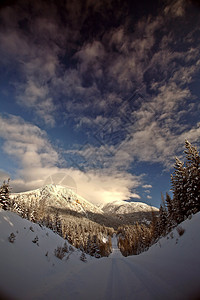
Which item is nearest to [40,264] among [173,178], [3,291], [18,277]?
[18,277]

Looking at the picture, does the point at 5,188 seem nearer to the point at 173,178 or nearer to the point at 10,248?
the point at 10,248

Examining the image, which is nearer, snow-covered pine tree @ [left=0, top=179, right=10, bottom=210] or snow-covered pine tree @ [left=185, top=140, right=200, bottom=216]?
snow-covered pine tree @ [left=185, top=140, right=200, bottom=216]

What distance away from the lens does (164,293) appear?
13.3 feet

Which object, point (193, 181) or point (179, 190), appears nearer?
point (193, 181)

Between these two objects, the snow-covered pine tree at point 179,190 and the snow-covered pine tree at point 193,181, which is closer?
the snow-covered pine tree at point 193,181

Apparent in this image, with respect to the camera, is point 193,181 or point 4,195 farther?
point 4,195

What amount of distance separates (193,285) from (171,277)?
4.43ft

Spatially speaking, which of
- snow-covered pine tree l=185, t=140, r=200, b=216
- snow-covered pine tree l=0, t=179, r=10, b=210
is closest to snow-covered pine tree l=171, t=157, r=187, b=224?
snow-covered pine tree l=185, t=140, r=200, b=216

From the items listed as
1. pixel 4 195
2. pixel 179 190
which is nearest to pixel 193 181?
pixel 179 190

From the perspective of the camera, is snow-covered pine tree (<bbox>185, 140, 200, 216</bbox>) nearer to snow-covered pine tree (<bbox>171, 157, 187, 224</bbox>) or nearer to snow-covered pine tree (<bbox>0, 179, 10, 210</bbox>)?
snow-covered pine tree (<bbox>171, 157, 187, 224</bbox>)

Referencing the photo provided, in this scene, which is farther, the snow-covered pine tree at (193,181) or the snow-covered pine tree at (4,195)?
the snow-covered pine tree at (4,195)

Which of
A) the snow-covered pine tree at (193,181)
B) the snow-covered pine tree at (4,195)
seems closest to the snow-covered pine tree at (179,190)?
the snow-covered pine tree at (193,181)

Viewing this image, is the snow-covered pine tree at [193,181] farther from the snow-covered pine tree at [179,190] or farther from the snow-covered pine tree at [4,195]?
the snow-covered pine tree at [4,195]

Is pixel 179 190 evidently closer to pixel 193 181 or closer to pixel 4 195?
pixel 193 181
